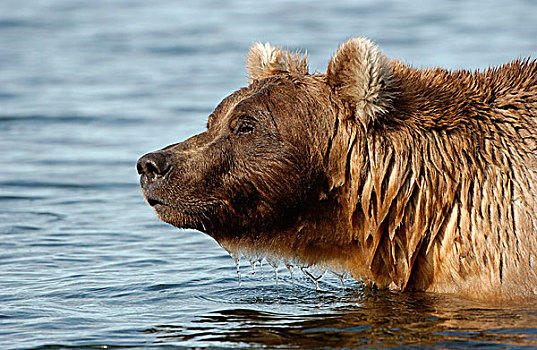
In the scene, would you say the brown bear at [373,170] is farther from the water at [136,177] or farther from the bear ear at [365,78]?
the water at [136,177]

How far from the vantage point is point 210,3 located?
26.5m

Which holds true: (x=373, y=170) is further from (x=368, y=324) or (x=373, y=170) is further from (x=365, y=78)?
(x=368, y=324)

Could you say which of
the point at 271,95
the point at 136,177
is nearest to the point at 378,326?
the point at 271,95

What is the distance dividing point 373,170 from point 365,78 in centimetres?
63

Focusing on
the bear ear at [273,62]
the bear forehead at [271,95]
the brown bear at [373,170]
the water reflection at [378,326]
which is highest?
the bear ear at [273,62]

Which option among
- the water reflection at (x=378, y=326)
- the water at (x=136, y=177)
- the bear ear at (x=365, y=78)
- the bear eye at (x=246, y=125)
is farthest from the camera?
the bear eye at (x=246, y=125)

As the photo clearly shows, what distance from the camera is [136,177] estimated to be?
12102 mm

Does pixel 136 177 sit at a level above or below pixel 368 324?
above

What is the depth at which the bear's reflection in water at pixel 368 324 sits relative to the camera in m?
6.26

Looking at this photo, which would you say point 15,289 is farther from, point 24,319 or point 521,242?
point 521,242

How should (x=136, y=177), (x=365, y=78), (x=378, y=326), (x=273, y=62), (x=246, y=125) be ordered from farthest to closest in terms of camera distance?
(x=136, y=177) → (x=273, y=62) → (x=246, y=125) → (x=365, y=78) → (x=378, y=326)

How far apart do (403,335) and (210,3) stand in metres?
21.0

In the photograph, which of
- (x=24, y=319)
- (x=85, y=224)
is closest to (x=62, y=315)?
(x=24, y=319)

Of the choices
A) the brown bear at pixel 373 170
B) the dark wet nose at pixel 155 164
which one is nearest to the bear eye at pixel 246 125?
the brown bear at pixel 373 170
